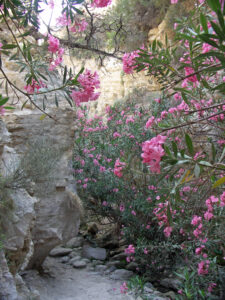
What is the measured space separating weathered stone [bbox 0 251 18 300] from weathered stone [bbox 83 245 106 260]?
122 inches

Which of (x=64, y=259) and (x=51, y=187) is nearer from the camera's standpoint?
(x=51, y=187)

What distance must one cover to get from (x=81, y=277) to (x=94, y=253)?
990mm

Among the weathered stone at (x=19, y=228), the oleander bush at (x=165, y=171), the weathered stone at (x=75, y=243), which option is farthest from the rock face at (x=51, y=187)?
the weathered stone at (x=75, y=243)

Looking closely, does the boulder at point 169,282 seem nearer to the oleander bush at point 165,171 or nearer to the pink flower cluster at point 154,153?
the oleander bush at point 165,171

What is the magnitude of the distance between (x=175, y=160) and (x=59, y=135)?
3.63 meters

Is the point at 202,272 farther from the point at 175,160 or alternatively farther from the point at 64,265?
the point at 64,265

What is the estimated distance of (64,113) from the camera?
186 inches

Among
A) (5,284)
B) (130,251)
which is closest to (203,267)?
(130,251)

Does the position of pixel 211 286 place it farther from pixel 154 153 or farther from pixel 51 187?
pixel 154 153

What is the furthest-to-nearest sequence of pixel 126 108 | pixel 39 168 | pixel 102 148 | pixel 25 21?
pixel 126 108, pixel 102 148, pixel 39 168, pixel 25 21

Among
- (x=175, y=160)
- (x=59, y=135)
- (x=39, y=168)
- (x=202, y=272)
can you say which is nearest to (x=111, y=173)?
(x=59, y=135)

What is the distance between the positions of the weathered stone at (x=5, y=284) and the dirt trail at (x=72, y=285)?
105 centimetres

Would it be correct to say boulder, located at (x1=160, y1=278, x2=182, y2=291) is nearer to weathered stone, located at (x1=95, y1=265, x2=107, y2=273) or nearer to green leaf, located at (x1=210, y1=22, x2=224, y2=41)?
weathered stone, located at (x1=95, y1=265, x2=107, y2=273)

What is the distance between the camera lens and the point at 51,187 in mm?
4270
